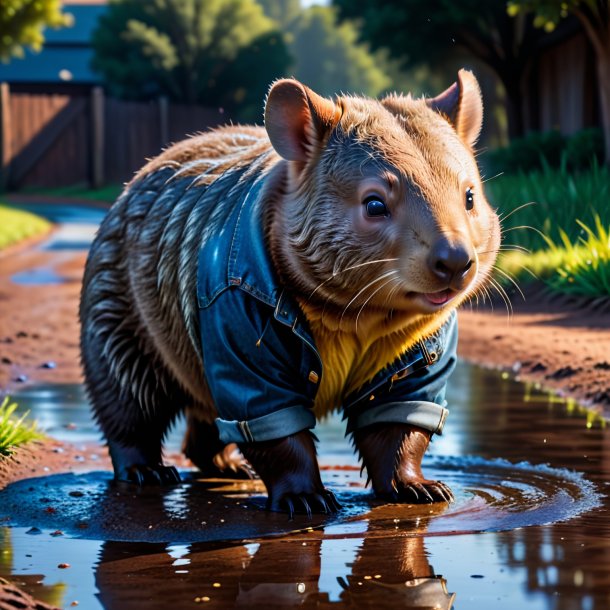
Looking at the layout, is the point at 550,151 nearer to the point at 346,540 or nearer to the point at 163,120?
the point at 163,120

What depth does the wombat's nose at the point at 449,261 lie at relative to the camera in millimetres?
4383

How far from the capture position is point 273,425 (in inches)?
197

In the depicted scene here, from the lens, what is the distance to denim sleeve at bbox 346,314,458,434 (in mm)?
5242

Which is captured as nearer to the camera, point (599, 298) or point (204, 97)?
point (599, 298)

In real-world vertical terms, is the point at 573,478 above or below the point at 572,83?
below

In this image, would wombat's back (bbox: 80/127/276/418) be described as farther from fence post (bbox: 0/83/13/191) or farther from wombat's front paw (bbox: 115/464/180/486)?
fence post (bbox: 0/83/13/191)

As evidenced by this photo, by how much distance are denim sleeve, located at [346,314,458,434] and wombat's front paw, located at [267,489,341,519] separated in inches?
14.2

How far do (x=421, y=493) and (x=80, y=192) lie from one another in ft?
87.1

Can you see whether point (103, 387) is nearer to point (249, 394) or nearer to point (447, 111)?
point (249, 394)

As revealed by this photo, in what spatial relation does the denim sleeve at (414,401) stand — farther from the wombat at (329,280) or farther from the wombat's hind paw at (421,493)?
the wombat's hind paw at (421,493)

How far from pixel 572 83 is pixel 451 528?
61.2 feet

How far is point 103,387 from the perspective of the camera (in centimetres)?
619

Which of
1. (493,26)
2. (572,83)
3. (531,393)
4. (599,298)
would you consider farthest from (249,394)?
(493,26)

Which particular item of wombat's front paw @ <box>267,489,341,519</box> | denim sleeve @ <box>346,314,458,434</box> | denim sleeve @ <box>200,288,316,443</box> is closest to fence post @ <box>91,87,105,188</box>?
denim sleeve @ <box>346,314,458,434</box>
